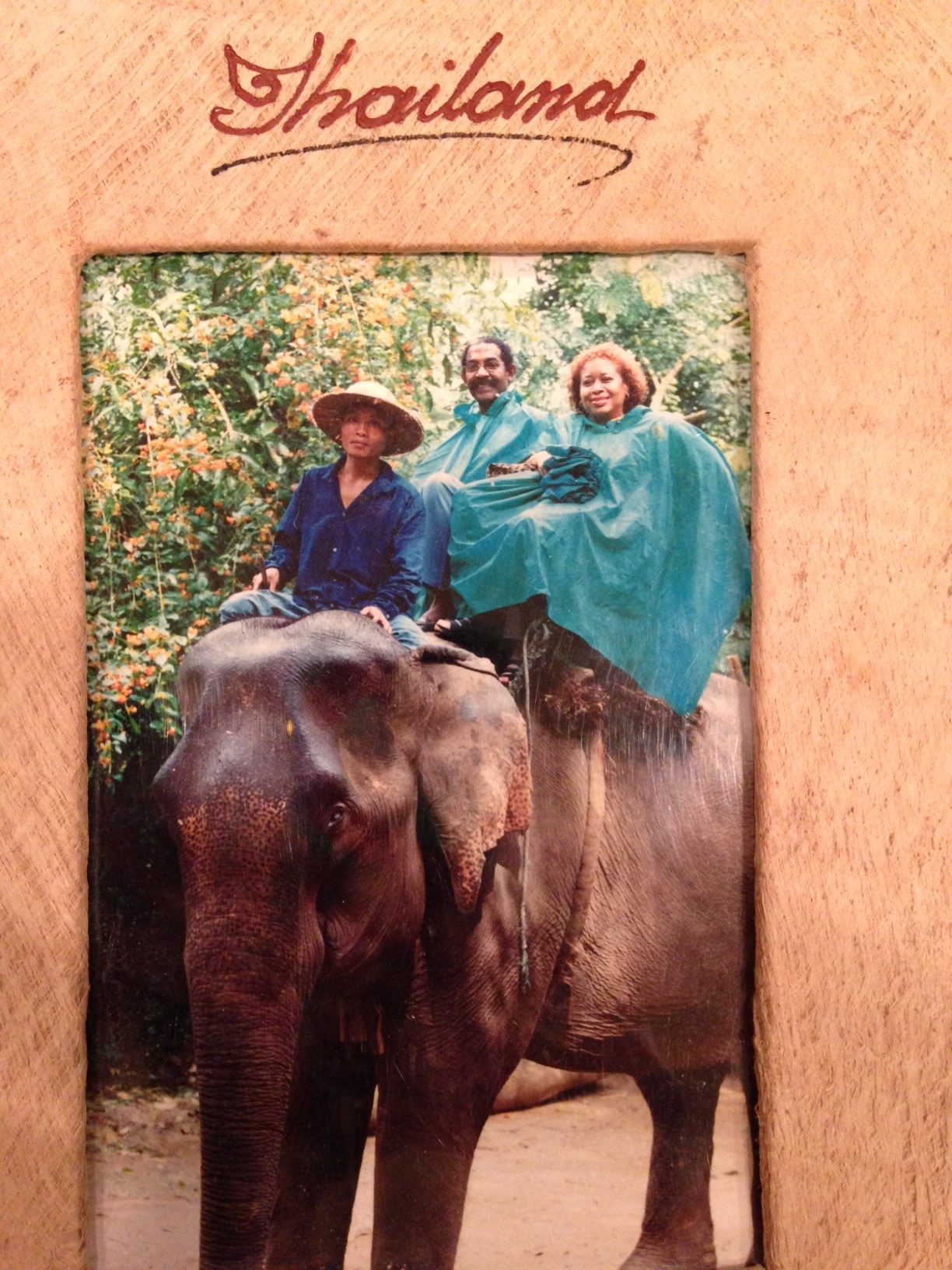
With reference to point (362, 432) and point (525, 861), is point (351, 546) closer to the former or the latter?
point (362, 432)

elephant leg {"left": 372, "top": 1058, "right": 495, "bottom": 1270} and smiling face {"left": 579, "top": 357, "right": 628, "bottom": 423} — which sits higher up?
smiling face {"left": 579, "top": 357, "right": 628, "bottom": 423}

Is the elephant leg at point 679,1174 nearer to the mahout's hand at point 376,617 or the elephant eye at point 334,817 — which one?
the elephant eye at point 334,817

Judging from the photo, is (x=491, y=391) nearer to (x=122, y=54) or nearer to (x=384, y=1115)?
(x=122, y=54)

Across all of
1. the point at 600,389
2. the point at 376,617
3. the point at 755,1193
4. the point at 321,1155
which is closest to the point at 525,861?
the point at 376,617

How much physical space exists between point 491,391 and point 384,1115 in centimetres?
132

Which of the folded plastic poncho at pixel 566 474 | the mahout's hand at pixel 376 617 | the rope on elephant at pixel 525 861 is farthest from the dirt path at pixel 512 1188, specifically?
the folded plastic poncho at pixel 566 474

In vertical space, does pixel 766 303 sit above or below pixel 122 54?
below

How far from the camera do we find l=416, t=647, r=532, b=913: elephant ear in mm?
2234

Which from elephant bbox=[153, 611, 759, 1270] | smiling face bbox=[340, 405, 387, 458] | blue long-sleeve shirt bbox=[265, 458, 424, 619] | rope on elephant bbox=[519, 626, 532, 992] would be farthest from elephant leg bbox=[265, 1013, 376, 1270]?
smiling face bbox=[340, 405, 387, 458]

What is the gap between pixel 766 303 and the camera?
231cm

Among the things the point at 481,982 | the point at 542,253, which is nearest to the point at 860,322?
the point at 542,253

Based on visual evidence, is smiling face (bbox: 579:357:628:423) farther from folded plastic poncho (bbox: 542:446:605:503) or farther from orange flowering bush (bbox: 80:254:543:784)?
orange flowering bush (bbox: 80:254:543:784)

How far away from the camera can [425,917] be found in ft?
7.34

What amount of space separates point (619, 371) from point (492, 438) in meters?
0.27
